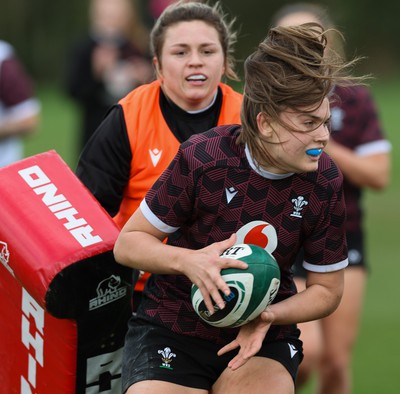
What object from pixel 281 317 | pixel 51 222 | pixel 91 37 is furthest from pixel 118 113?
pixel 91 37

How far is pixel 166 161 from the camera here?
4.67 metres

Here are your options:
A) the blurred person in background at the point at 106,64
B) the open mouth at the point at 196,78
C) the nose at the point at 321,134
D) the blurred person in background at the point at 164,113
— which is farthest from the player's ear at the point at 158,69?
the blurred person in background at the point at 106,64

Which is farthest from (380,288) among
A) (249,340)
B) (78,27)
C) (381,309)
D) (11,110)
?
(78,27)

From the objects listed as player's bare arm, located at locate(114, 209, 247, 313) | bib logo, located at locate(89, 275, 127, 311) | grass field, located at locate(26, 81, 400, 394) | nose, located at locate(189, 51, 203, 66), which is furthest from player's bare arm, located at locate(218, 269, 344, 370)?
grass field, located at locate(26, 81, 400, 394)

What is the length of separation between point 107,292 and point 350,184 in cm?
249

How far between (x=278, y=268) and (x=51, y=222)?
106 centimetres

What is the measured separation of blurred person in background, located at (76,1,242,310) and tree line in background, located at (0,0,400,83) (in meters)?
24.6

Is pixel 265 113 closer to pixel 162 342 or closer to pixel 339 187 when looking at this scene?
pixel 339 187

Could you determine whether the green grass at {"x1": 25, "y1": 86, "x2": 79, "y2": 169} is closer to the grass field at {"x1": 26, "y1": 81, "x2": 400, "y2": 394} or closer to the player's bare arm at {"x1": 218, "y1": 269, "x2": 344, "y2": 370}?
the grass field at {"x1": 26, "y1": 81, "x2": 400, "y2": 394}

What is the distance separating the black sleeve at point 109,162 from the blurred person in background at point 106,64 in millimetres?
5673

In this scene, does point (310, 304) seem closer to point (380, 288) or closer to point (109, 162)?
point (109, 162)

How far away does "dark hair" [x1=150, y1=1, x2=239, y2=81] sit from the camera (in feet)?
15.7

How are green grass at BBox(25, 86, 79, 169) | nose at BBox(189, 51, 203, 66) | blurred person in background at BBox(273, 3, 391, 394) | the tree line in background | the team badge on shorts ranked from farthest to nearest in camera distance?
1. the tree line in background
2. green grass at BBox(25, 86, 79, 169)
3. blurred person in background at BBox(273, 3, 391, 394)
4. nose at BBox(189, 51, 203, 66)
5. the team badge on shorts

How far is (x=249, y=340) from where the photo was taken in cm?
377
